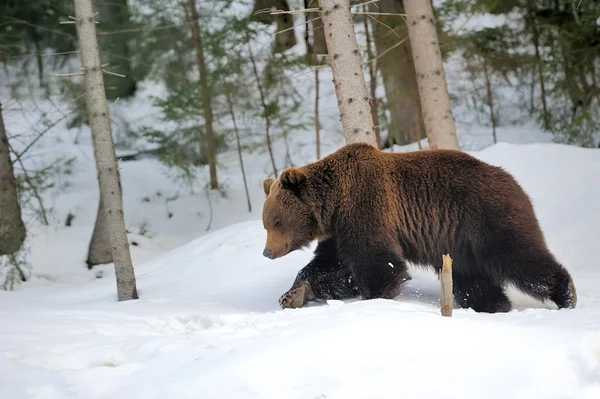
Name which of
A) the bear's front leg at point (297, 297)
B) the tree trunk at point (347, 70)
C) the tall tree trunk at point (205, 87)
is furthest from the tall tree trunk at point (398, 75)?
the bear's front leg at point (297, 297)

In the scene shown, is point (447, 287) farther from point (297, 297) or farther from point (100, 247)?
point (100, 247)

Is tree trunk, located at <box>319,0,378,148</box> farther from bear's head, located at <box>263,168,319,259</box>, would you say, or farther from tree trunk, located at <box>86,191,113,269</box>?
tree trunk, located at <box>86,191,113,269</box>

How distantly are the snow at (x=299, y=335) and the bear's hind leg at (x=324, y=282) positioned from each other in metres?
0.12

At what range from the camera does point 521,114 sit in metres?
17.9

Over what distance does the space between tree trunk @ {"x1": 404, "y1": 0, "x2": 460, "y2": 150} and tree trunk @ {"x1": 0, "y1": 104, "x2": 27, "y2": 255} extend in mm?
6934

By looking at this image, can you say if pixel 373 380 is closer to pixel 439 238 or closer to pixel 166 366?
pixel 166 366

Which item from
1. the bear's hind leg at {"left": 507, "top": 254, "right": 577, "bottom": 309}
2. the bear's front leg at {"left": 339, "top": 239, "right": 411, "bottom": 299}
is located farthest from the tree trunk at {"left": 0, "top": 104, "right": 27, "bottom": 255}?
the bear's hind leg at {"left": 507, "top": 254, "right": 577, "bottom": 309}

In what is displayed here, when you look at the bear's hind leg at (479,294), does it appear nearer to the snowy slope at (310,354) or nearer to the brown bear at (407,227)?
the brown bear at (407,227)

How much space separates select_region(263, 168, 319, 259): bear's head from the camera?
5.98 meters

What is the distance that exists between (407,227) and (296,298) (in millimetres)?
1083

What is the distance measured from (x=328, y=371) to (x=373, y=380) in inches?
9.1

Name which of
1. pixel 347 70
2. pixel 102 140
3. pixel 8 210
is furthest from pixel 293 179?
pixel 8 210

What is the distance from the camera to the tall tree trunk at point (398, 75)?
13.8 meters

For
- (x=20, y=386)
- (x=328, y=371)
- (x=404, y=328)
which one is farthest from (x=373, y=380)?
(x=20, y=386)
